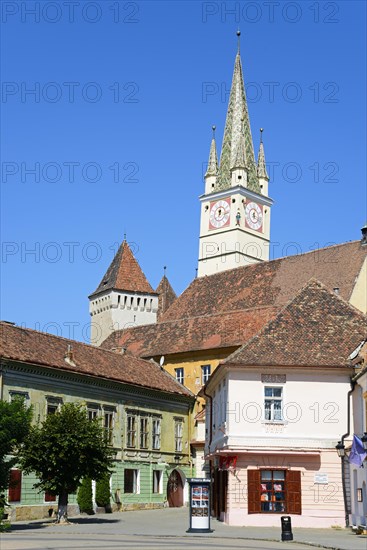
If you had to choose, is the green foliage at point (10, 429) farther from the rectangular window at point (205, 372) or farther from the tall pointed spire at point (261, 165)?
the tall pointed spire at point (261, 165)

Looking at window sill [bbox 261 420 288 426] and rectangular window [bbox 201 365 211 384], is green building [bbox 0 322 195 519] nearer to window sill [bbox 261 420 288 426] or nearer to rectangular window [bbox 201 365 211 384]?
rectangular window [bbox 201 365 211 384]

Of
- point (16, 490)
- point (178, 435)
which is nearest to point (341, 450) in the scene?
point (16, 490)

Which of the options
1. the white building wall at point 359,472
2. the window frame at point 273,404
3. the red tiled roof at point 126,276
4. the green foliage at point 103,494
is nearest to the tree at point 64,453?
the window frame at point 273,404

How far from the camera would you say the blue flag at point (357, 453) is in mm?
29469

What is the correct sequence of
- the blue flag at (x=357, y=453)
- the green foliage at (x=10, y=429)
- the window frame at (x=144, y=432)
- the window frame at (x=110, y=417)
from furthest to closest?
1. the window frame at (x=144, y=432)
2. the window frame at (x=110, y=417)
3. the green foliage at (x=10, y=429)
4. the blue flag at (x=357, y=453)

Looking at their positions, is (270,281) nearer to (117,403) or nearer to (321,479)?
(117,403)

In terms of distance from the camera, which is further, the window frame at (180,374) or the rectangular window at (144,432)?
the window frame at (180,374)

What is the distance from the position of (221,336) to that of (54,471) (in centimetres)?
2552

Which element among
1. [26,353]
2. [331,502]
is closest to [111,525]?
[331,502]

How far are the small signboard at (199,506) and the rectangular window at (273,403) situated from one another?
573cm

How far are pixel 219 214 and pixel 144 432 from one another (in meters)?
62.1

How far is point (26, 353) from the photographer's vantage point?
42000mm

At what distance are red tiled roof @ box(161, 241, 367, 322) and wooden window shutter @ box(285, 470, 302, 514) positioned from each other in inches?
1088

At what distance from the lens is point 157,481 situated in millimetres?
50312
